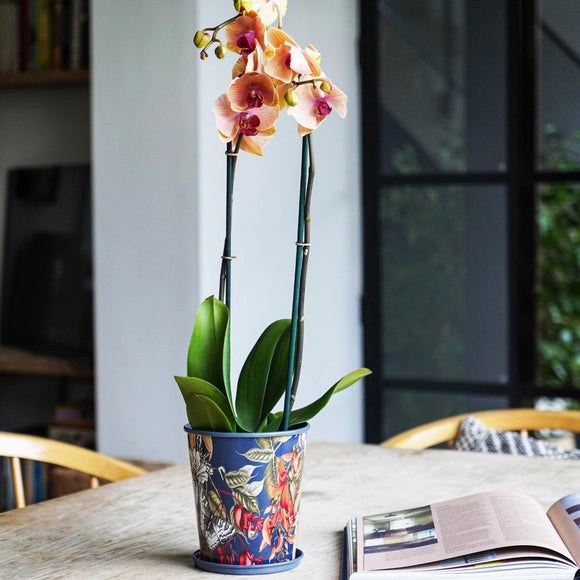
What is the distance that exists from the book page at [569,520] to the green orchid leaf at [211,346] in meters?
0.44

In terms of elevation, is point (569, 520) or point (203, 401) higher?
point (203, 401)

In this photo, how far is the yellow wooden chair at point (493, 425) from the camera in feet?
7.00

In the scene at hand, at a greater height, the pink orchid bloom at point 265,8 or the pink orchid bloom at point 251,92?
the pink orchid bloom at point 265,8

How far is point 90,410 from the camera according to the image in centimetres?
343

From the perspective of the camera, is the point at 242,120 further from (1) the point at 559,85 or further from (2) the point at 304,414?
(1) the point at 559,85

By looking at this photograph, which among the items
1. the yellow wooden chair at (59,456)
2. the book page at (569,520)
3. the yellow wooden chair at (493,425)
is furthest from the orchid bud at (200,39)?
the yellow wooden chair at (493,425)

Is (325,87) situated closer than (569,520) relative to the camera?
Yes

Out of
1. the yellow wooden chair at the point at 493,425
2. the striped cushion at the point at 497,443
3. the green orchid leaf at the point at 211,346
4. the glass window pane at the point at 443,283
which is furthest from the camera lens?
the glass window pane at the point at 443,283

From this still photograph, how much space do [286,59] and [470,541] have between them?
0.58m

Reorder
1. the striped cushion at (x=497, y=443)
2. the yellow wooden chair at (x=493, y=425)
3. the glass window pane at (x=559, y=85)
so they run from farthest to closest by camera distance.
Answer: the glass window pane at (x=559, y=85)
the yellow wooden chair at (x=493, y=425)
the striped cushion at (x=497, y=443)

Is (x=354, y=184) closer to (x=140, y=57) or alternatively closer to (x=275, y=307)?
(x=275, y=307)

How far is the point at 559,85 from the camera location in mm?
3357

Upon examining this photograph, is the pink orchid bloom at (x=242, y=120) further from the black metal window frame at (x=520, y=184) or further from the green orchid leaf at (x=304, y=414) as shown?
the black metal window frame at (x=520, y=184)

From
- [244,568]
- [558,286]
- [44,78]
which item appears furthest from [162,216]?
[244,568]
